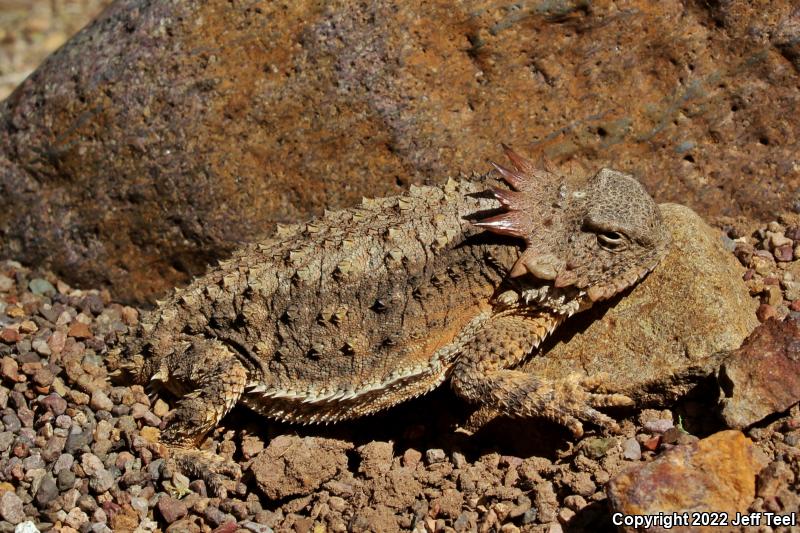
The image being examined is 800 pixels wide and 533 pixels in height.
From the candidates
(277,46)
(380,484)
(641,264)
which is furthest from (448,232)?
(277,46)

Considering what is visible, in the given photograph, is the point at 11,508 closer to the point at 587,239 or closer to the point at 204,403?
the point at 204,403

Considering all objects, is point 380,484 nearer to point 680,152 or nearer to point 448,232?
point 448,232

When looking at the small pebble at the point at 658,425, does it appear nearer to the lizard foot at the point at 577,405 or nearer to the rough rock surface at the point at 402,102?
the lizard foot at the point at 577,405

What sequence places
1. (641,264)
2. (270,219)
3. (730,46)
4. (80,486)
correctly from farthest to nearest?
1. (270,219)
2. (730,46)
3. (80,486)
4. (641,264)

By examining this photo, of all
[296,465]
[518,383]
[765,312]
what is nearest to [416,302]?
[518,383]

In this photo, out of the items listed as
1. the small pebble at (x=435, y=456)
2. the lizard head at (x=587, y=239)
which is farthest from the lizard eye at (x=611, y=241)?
the small pebble at (x=435, y=456)

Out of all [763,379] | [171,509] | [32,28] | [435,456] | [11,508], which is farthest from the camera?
[32,28]
